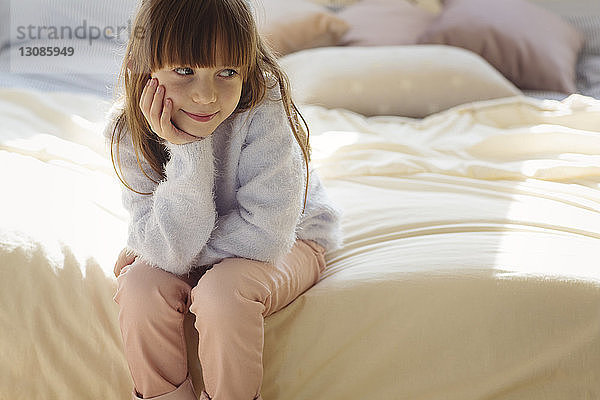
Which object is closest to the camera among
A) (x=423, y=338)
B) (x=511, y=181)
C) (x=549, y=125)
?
(x=423, y=338)

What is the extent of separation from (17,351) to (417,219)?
69cm

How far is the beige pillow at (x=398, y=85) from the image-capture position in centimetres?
209

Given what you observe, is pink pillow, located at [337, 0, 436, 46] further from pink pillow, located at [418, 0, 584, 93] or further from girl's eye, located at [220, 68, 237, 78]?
girl's eye, located at [220, 68, 237, 78]

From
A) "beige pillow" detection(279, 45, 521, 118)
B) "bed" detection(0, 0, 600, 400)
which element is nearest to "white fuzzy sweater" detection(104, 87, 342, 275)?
"bed" detection(0, 0, 600, 400)

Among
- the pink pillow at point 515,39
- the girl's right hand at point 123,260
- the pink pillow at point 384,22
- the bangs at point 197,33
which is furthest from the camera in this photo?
the pink pillow at point 384,22

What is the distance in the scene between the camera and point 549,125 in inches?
70.9

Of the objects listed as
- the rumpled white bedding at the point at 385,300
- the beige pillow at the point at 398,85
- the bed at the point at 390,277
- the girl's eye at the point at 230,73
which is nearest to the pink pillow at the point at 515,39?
the beige pillow at the point at 398,85

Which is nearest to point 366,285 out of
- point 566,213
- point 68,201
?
point 566,213

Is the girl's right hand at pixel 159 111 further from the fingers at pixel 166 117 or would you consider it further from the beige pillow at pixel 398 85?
the beige pillow at pixel 398 85

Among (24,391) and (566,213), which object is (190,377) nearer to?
(24,391)

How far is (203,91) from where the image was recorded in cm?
96

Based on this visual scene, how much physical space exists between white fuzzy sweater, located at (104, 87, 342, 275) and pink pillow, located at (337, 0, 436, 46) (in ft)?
4.80

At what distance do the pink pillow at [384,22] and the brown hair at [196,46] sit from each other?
57.5 inches

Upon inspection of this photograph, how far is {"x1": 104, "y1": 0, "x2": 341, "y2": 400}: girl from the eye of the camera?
0.95m
